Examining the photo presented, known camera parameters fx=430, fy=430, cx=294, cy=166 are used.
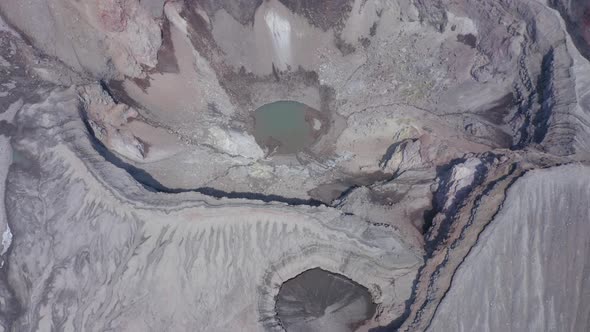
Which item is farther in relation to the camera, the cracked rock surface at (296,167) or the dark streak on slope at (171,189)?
the dark streak on slope at (171,189)

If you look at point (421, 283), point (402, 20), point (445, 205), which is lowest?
point (421, 283)

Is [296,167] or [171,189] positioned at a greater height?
[296,167]

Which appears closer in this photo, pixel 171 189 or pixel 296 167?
pixel 171 189

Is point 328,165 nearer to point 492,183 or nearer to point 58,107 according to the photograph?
point 492,183

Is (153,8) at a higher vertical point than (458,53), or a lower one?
lower

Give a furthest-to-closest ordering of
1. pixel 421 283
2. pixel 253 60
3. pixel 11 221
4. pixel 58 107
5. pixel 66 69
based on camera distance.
A: 1. pixel 253 60
2. pixel 66 69
3. pixel 58 107
4. pixel 11 221
5. pixel 421 283

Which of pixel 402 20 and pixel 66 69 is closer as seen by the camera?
pixel 66 69

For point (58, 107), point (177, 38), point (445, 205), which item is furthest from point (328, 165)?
point (58, 107)

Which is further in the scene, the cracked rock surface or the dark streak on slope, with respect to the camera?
the dark streak on slope
